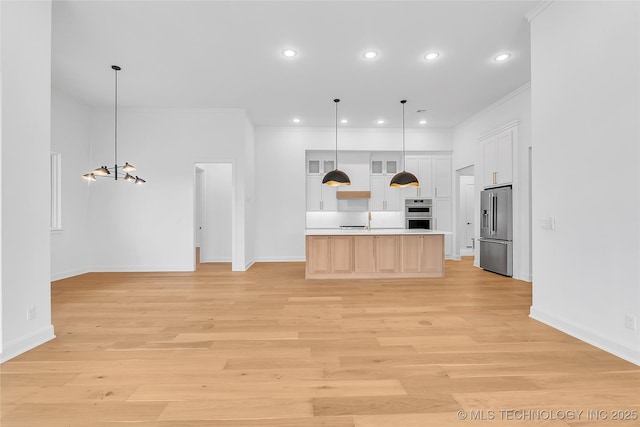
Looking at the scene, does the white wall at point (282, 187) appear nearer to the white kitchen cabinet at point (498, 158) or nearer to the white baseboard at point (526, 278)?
the white kitchen cabinet at point (498, 158)

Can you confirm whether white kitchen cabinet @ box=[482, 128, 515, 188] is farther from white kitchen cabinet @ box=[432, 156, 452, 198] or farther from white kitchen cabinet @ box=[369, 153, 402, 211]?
white kitchen cabinet @ box=[369, 153, 402, 211]

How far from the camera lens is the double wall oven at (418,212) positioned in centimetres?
829

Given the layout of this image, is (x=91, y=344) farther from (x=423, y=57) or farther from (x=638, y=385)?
(x=423, y=57)

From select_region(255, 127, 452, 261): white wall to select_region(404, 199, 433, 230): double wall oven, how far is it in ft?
7.97

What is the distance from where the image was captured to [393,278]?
228 inches

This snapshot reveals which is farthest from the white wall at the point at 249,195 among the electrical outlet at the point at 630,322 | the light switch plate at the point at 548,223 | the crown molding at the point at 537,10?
the electrical outlet at the point at 630,322

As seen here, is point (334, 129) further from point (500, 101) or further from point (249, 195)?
point (500, 101)

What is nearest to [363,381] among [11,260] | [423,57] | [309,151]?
[11,260]

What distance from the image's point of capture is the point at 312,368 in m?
2.30

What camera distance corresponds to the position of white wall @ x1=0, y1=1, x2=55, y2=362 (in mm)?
2469

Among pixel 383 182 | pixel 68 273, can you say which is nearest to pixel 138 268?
pixel 68 273

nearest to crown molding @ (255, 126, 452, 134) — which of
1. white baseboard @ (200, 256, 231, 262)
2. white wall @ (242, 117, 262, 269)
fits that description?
white wall @ (242, 117, 262, 269)

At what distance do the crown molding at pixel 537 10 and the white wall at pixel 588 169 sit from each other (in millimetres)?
41

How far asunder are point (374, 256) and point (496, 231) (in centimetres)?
255
